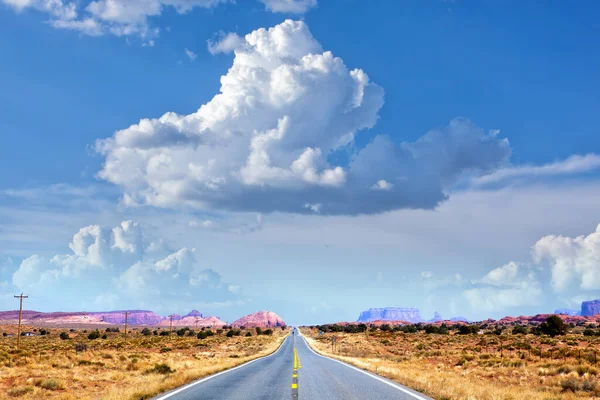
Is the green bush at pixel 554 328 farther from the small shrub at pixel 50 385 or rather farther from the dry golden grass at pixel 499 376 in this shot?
the small shrub at pixel 50 385

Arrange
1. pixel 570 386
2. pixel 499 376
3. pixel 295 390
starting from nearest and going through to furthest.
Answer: pixel 295 390, pixel 570 386, pixel 499 376

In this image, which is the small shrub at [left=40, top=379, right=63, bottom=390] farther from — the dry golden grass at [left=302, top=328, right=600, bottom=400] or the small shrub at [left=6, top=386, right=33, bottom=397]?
the dry golden grass at [left=302, top=328, right=600, bottom=400]

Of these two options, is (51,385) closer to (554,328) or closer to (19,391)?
(19,391)

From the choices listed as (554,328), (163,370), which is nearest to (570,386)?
(163,370)

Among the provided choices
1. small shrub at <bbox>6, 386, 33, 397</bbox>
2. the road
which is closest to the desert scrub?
small shrub at <bbox>6, 386, 33, 397</bbox>

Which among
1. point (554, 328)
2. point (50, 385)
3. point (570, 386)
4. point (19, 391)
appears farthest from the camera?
point (554, 328)

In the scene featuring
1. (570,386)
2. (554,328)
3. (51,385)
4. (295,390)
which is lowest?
(554,328)

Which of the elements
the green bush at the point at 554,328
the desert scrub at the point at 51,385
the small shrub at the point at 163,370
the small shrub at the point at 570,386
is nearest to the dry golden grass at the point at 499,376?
the small shrub at the point at 570,386

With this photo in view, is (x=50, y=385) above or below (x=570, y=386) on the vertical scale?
above

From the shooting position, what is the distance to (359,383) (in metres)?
17.6

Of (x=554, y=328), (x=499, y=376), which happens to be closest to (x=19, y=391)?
(x=499, y=376)

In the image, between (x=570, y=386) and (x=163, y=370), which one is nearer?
(x=570, y=386)

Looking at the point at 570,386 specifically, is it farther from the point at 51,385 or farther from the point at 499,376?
the point at 51,385

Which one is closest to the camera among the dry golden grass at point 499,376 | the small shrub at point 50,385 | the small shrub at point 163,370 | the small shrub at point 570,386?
the dry golden grass at point 499,376
